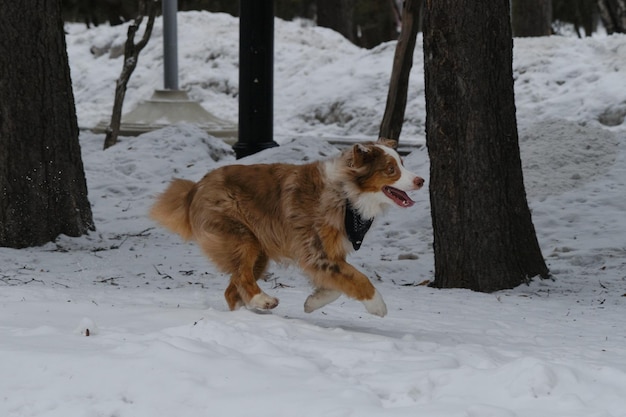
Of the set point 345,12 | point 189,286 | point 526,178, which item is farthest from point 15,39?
point 345,12

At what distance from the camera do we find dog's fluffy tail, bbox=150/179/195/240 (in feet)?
21.4

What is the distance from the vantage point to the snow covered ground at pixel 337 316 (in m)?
3.97

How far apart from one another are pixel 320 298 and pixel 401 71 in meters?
7.05

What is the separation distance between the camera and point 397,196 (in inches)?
229

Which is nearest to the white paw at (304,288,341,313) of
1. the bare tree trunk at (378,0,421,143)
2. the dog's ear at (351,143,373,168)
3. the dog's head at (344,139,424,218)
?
the dog's head at (344,139,424,218)

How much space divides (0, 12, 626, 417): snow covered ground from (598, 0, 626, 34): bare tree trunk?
9.74 ft

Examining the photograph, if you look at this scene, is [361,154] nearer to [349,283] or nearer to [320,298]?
[349,283]

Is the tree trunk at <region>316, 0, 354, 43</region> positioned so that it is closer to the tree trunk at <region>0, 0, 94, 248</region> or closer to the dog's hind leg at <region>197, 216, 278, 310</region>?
the tree trunk at <region>0, 0, 94, 248</region>

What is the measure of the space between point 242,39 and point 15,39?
14.2 feet

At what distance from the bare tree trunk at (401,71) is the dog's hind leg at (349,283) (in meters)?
6.70

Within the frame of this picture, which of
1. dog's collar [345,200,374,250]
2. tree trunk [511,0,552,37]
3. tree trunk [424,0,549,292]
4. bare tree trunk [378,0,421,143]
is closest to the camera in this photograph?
dog's collar [345,200,374,250]

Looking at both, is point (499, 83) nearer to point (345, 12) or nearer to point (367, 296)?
point (367, 296)

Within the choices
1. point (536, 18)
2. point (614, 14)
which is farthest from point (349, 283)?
point (536, 18)

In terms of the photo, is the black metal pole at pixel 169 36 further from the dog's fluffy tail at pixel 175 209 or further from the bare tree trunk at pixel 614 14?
the dog's fluffy tail at pixel 175 209
